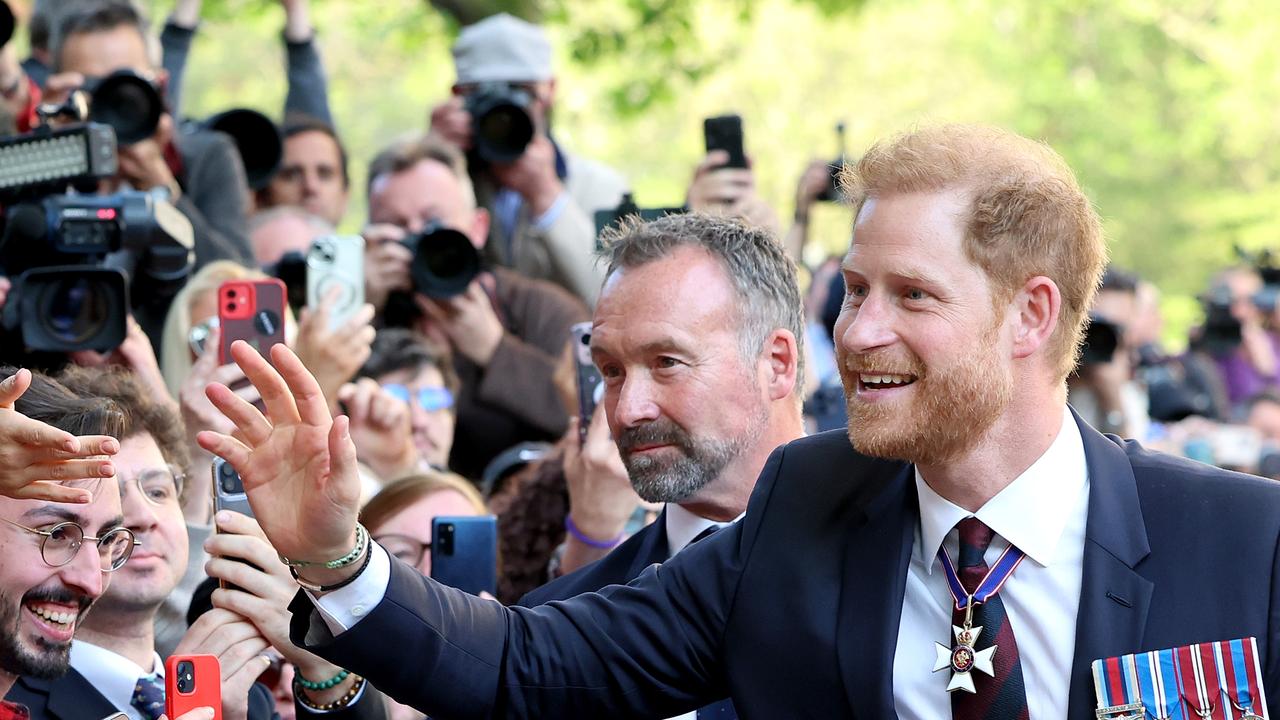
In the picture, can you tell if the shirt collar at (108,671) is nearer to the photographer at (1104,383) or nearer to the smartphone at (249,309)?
the smartphone at (249,309)

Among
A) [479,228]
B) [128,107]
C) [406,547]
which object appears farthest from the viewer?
[479,228]

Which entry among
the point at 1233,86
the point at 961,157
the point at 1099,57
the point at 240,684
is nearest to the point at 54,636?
the point at 240,684

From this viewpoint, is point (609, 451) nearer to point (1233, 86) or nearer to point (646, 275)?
point (646, 275)

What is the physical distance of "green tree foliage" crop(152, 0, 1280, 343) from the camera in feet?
69.7

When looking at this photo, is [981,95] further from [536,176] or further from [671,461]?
[671,461]

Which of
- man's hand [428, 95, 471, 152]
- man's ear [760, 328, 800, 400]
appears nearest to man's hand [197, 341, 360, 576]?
man's ear [760, 328, 800, 400]

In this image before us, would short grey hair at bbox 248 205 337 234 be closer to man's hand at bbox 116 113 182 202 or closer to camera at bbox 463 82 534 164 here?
camera at bbox 463 82 534 164

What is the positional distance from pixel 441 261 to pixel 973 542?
3416 millimetres

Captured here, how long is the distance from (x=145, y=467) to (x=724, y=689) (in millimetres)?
1374

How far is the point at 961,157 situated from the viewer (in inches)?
125

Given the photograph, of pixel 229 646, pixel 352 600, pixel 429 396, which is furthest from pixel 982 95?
pixel 352 600

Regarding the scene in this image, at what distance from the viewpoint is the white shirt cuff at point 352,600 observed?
2896 millimetres

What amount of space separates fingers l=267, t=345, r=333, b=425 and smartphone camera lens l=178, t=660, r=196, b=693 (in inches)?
22.2

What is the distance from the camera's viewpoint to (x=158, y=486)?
392 cm
